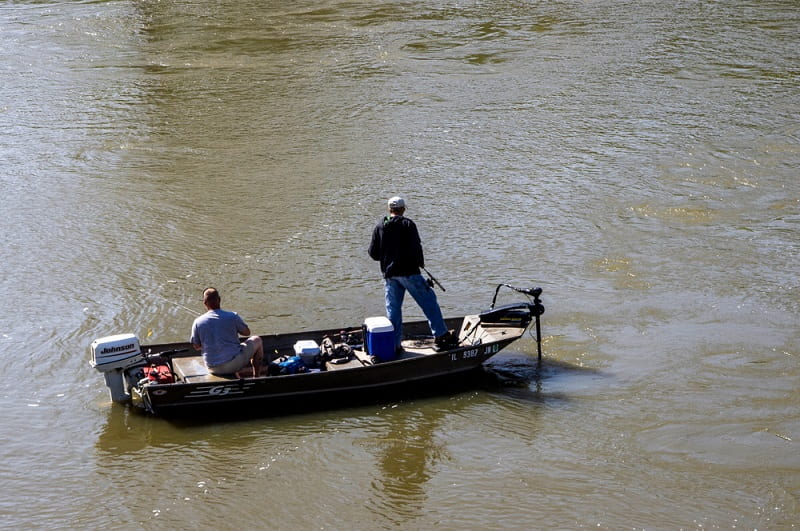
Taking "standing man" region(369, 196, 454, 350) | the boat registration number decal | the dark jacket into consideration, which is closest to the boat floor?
"standing man" region(369, 196, 454, 350)

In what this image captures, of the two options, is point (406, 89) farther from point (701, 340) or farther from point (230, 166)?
point (701, 340)

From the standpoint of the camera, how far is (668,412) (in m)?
9.12

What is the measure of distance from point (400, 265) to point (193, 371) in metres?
2.17

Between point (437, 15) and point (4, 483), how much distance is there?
22531mm

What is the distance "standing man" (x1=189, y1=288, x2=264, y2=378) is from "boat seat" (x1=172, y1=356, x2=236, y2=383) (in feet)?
0.20

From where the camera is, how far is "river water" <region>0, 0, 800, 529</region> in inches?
317

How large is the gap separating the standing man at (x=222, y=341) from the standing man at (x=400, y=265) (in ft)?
4.53

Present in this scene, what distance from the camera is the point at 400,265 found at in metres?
9.38

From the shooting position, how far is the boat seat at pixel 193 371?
8883mm

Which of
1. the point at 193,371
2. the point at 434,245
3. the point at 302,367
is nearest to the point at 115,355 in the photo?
the point at 193,371

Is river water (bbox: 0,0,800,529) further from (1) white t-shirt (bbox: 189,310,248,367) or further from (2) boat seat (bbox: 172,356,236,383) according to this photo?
(1) white t-shirt (bbox: 189,310,248,367)

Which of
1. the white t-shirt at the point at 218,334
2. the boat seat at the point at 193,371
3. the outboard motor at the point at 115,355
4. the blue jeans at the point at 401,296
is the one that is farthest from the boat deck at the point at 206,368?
the outboard motor at the point at 115,355

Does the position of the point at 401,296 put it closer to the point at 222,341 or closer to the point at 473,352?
the point at 473,352

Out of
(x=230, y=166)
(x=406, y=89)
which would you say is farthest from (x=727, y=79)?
(x=230, y=166)
